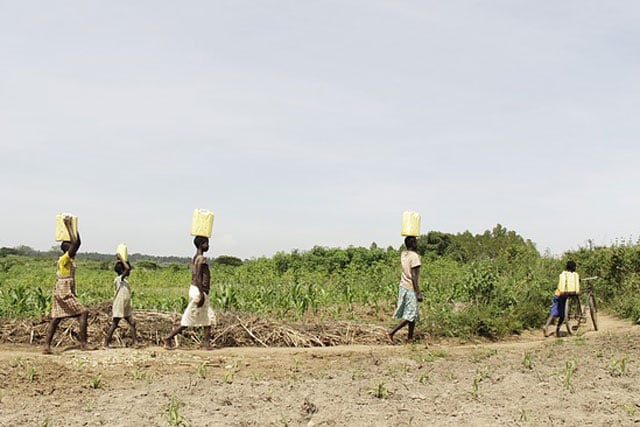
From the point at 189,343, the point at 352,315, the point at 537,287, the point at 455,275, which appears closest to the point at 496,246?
the point at 455,275

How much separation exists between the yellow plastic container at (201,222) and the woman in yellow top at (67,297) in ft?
4.79

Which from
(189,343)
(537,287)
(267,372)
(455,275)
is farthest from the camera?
(455,275)

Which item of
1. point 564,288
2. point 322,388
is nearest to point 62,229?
point 322,388

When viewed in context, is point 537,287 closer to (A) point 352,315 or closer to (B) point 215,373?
(A) point 352,315

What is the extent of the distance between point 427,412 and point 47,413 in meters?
3.05

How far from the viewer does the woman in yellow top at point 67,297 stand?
8.23 meters

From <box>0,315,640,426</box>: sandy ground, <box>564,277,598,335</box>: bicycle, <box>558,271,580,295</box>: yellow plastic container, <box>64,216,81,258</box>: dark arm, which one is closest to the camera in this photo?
<box>0,315,640,426</box>: sandy ground

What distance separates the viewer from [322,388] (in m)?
6.04

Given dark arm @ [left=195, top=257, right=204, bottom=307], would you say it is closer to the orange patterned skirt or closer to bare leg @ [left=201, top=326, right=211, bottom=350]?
bare leg @ [left=201, top=326, right=211, bottom=350]

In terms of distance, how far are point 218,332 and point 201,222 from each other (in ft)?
5.39

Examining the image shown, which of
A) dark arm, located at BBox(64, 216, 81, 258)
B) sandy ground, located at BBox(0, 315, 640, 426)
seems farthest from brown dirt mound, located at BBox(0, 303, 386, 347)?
dark arm, located at BBox(64, 216, 81, 258)

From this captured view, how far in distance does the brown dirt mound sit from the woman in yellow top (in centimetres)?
89

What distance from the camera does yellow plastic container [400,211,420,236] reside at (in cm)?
962

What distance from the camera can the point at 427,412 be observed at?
540 centimetres
